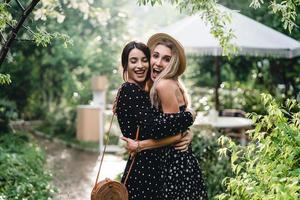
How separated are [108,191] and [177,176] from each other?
22.0 inches

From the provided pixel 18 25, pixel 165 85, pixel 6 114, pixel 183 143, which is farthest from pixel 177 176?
pixel 6 114

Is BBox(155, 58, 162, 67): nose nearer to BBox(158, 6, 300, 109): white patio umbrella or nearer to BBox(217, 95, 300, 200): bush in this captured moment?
BBox(217, 95, 300, 200): bush

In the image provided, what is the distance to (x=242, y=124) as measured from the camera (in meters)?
9.72

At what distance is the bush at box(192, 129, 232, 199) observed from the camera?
6585 millimetres

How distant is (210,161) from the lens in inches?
272

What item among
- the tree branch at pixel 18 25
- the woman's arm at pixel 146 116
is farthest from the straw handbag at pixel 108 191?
the tree branch at pixel 18 25

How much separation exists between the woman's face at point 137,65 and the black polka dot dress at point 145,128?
0.28ft

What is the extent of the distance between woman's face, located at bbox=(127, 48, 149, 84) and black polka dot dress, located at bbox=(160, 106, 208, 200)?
382mm

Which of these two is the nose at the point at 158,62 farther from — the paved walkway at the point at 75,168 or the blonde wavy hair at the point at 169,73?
the paved walkway at the point at 75,168

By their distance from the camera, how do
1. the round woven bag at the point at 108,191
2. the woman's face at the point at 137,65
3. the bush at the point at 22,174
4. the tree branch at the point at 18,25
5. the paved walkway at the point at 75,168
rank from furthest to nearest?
the paved walkway at the point at 75,168 < the bush at the point at 22,174 < the tree branch at the point at 18,25 < the woman's face at the point at 137,65 < the round woven bag at the point at 108,191

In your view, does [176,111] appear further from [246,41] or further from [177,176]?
[246,41]

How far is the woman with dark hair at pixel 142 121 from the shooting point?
3.75 meters

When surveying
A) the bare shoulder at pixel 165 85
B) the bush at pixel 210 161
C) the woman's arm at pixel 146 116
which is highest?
the bare shoulder at pixel 165 85

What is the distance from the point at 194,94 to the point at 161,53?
1138 cm
